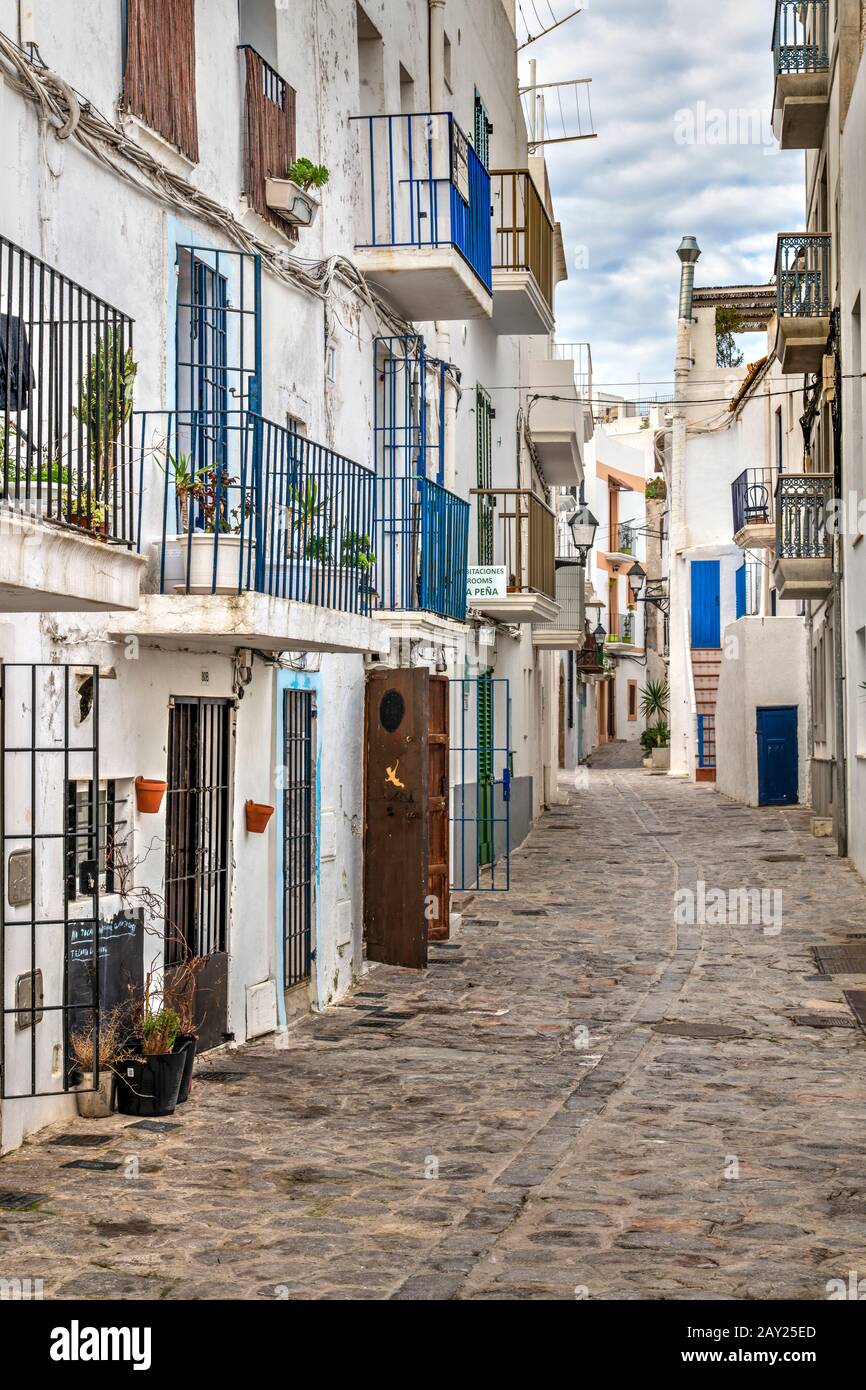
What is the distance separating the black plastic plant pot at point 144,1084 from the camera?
851 centimetres

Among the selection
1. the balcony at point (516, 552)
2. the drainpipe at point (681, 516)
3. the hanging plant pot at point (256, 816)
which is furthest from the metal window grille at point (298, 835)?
the drainpipe at point (681, 516)

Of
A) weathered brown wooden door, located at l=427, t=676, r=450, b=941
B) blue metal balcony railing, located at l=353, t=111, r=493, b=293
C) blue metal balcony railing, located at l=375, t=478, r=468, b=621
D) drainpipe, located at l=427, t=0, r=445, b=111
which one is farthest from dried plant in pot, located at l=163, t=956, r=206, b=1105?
drainpipe, located at l=427, t=0, r=445, b=111

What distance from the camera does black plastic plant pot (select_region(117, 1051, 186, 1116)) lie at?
851cm

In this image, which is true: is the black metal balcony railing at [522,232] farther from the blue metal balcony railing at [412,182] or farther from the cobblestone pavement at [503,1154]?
the cobblestone pavement at [503,1154]

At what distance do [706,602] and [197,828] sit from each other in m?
32.2

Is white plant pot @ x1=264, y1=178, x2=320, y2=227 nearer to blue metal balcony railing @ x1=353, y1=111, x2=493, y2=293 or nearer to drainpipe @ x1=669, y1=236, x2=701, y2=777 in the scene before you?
blue metal balcony railing @ x1=353, y1=111, x2=493, y2=293

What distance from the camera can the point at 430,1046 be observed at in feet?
35.3

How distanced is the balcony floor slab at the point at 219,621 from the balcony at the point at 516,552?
29.0 feet

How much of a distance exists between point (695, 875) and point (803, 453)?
1091 centimetres

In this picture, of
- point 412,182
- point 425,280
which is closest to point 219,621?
point 425,280

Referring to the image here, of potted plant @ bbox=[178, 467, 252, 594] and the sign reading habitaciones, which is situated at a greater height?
the sign reading habitaciones

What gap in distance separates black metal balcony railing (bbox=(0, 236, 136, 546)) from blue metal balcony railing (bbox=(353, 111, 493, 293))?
5.55m

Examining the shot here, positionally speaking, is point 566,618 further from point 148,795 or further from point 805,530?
point 148,795

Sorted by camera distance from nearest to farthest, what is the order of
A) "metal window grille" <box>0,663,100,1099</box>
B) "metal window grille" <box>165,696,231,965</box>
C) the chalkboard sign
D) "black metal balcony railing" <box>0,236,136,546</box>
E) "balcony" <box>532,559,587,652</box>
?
"black metal balcony railing" <box>0,236,136,546</box>
"metal window grille" <box>0,663,100,1099</box>
the chalkboard sign
"metal window grille" <box>165,696,231,965</box>
"balcony" <box>532,559,587,652</box>
